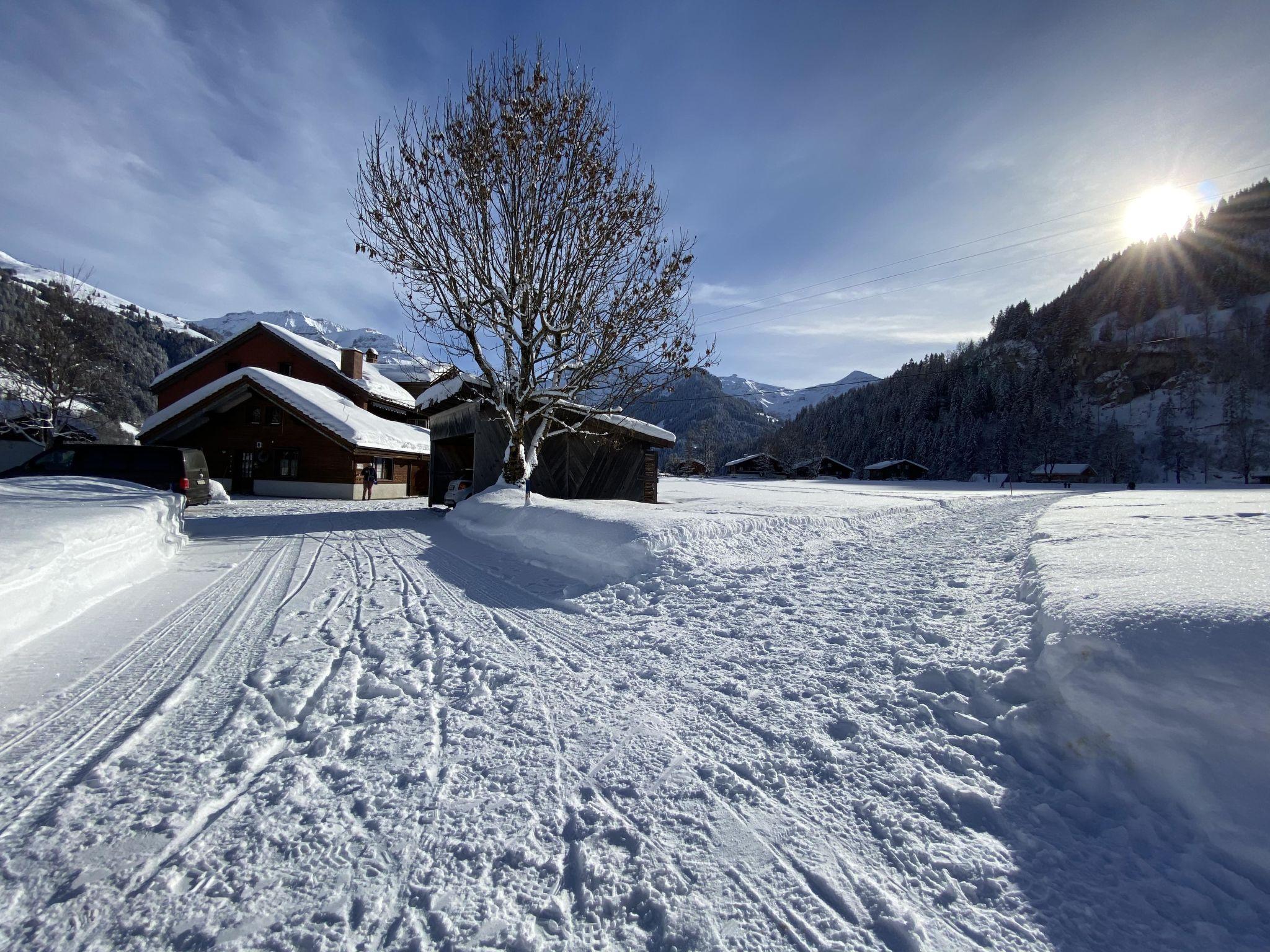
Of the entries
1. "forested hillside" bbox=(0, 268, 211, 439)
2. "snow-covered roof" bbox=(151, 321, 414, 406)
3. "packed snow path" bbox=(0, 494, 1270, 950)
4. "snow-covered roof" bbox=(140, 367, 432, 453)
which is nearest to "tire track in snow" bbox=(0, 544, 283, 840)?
"packed snow path" bbox=(0, 494, 1270, 950)

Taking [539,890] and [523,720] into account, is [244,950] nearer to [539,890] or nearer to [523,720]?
[539,890]

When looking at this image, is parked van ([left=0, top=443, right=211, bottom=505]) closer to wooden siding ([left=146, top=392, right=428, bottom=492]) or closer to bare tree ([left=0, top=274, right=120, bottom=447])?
wooden siding ([left=146, top=392, right=428, bottom=492])

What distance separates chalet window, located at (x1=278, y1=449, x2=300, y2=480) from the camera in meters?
23.2

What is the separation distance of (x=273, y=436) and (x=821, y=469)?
78.1m

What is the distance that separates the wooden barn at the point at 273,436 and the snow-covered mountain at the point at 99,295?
823cm

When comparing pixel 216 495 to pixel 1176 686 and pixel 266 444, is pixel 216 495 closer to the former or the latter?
pixel 266 444

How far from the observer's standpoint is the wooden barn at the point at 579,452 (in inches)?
620

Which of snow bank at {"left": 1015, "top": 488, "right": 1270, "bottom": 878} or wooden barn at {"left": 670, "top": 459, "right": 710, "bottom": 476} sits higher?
wooden barn at {"left": 670, "top": 459, "right": 710, "bottom": 476}

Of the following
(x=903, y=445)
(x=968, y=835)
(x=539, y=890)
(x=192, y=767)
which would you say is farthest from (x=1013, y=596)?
(x=903, y=445)

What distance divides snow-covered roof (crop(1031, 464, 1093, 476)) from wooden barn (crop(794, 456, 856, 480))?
83.5ft

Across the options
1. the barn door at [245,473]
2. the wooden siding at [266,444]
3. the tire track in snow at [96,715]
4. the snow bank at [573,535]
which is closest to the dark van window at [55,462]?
the wooden siding at [266,444]

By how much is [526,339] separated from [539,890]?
12134mm

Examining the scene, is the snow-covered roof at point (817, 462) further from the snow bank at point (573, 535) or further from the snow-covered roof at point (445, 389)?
the snow bank at point (573, 535)

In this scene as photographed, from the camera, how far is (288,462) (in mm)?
23281
